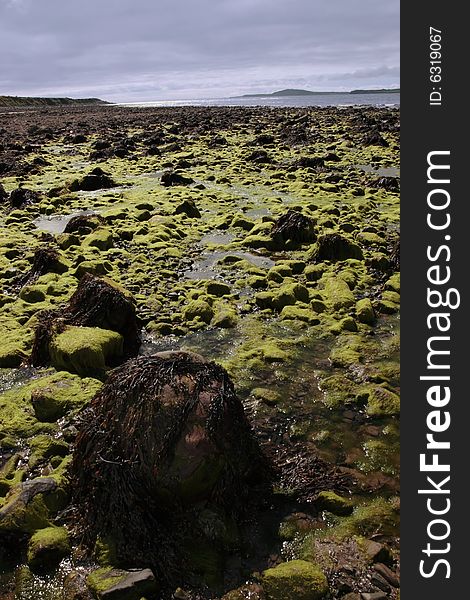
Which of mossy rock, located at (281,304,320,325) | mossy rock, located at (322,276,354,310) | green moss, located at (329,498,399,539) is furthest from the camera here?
mossy rock, located at (322,276,354,310)

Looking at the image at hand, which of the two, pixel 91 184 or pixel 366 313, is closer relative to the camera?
pixel 366 313

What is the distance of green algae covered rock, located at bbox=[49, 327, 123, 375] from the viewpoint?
580 centimetres

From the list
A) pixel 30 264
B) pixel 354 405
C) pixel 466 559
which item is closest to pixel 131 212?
pixel 30 264

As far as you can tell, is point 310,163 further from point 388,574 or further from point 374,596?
point 374,596

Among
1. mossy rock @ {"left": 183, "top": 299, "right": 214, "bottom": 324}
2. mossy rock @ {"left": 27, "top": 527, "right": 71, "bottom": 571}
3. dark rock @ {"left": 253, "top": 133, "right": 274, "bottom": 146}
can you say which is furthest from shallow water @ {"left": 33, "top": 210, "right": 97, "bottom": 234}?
dark rock @ {"left": 253, "top": 133, "right": 274, "bottom": 146}

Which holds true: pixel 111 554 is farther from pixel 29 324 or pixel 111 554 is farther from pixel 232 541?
pixel 29 324

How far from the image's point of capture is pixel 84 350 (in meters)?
5.83

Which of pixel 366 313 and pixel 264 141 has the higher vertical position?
pixel 264 141

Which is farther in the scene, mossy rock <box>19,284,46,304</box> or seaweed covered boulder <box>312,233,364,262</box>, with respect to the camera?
seaweed covered boulder <box>312,233,364,262</box>

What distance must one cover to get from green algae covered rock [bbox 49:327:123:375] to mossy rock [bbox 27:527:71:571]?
2.41 m

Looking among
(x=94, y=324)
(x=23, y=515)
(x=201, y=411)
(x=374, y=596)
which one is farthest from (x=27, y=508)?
(x=94, y=324)

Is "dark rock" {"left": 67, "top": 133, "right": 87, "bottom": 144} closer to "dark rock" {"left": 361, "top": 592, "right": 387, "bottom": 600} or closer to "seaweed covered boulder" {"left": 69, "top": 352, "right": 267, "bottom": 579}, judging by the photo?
"seaweed covered boulder" {"left": 69, "top": 352, "right": 267, "bottom": 579}

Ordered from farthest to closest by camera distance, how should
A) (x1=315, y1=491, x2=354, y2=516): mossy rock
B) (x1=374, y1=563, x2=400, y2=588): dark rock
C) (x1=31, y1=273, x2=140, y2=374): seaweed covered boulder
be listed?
(x1=31, y1=273, x2=140, y2=374): seaweed covered boulder
(x1=315, y1=491, x2=354, y2=516): mossy rock
(x1=374, y1=563, x2=400, y2=588): dark rock

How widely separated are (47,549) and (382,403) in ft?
11.4
